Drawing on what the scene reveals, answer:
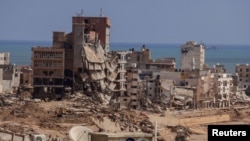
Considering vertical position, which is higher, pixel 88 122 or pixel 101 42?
pixel 101 42

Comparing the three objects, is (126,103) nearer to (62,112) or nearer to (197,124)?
(197,124)

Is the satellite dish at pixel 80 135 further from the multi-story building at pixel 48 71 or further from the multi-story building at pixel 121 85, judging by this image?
the multi-story building at pixel 121 85

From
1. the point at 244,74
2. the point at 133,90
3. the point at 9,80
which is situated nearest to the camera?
the point at 133,90

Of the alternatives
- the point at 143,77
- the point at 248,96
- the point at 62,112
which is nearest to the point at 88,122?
the point at 62,112

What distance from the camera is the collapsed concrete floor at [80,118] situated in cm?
4578

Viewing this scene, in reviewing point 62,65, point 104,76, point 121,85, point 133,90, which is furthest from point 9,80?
point 133,90

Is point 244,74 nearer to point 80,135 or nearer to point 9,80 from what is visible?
point 9,80

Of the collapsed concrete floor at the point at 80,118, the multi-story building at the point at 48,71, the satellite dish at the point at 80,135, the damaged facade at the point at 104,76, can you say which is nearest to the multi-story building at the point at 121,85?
the damaged facade at the point at 104,76

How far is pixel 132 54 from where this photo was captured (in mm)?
72250

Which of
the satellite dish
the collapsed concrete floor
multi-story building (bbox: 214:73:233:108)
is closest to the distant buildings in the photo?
multi-story building (bbox: 214:73:233:108)

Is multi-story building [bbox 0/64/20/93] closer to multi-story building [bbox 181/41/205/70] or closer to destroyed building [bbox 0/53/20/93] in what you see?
destroyed building [bbox 0/53/20/93]

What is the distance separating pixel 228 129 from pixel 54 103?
40.6 metres

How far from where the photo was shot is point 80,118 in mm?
48906

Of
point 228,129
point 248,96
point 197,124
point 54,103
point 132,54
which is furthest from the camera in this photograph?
point 248,96
